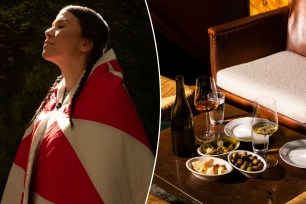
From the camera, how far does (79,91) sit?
0.47 metres

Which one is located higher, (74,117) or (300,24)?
(74,117)

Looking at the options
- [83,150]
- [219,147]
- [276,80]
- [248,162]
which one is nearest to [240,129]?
[219,147]

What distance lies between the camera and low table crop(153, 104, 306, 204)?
1920 millimetres

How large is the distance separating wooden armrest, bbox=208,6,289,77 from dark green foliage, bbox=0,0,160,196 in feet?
8.88

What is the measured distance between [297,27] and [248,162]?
5.22ft

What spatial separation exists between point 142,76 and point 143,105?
31 millimetres

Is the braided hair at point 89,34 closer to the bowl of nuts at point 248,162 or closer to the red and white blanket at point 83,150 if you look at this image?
the red and white blanket at point 83,150

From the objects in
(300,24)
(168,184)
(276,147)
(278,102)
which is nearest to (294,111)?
(278,102)

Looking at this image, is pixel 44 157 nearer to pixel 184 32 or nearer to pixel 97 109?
pixel 97 109

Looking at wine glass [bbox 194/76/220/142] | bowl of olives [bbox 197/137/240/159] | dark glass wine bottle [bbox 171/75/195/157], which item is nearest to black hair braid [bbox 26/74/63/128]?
dark glass wine bottle [bbox 171/75/195/157]

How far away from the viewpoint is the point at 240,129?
240 cm

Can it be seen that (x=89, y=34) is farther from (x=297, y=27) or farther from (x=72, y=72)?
(x=297, y=27)

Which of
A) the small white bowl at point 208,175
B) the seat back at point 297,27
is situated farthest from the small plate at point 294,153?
the seat back at point 297,27

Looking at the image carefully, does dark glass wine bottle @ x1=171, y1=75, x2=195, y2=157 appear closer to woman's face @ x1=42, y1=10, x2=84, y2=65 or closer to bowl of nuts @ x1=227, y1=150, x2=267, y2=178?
bowl of nuts @ x1=227, y1=150, x2=267, y2=178
